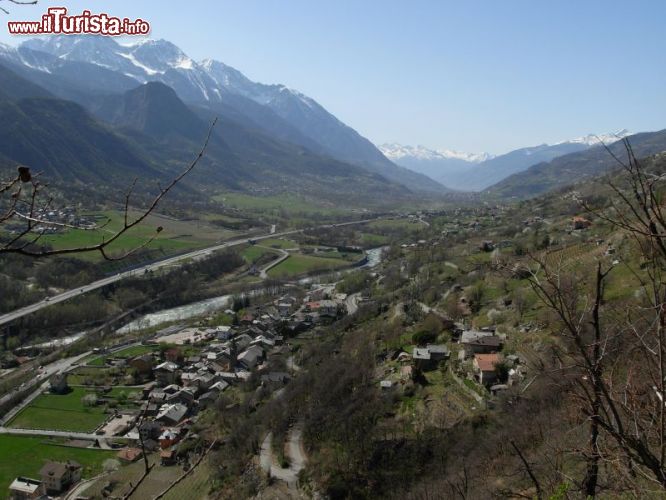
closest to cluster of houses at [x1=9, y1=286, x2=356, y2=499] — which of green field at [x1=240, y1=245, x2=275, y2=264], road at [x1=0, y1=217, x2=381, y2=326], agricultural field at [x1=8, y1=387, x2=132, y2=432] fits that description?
agricultural field at [x1=8, y1=387, x2=132, y2=432]

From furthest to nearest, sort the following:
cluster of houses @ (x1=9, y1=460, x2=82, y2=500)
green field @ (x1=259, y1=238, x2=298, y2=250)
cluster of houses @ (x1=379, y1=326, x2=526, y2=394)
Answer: green field @ (x1=259, y1=238, x2=298, y2=250) < cluster of houses @ (x1=379, y1=326, x2=526, y2=394) < cluster of houses @ (x1=9, y1=460, x2=82, y2=500)

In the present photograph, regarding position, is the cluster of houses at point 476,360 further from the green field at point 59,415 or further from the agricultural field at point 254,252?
the agricultural field at point 254,252

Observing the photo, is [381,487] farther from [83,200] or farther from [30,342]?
[83,200]

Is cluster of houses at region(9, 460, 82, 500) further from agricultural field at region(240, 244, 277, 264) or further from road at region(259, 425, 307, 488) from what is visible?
agricultural field at region(240, 244, 277, 264)

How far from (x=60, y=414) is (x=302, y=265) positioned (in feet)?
114

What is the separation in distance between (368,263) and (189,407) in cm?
3588

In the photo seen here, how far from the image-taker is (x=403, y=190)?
179750 millimetres

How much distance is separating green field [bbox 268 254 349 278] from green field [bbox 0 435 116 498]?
104 feet

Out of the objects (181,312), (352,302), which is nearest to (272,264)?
(181,312)

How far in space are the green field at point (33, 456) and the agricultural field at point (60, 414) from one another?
1.27 m

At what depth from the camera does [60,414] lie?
2489 centimetres

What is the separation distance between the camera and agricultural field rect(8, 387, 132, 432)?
23844mm

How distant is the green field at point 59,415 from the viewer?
23.8 m

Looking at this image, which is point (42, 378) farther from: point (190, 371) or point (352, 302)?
point (352, 302)
